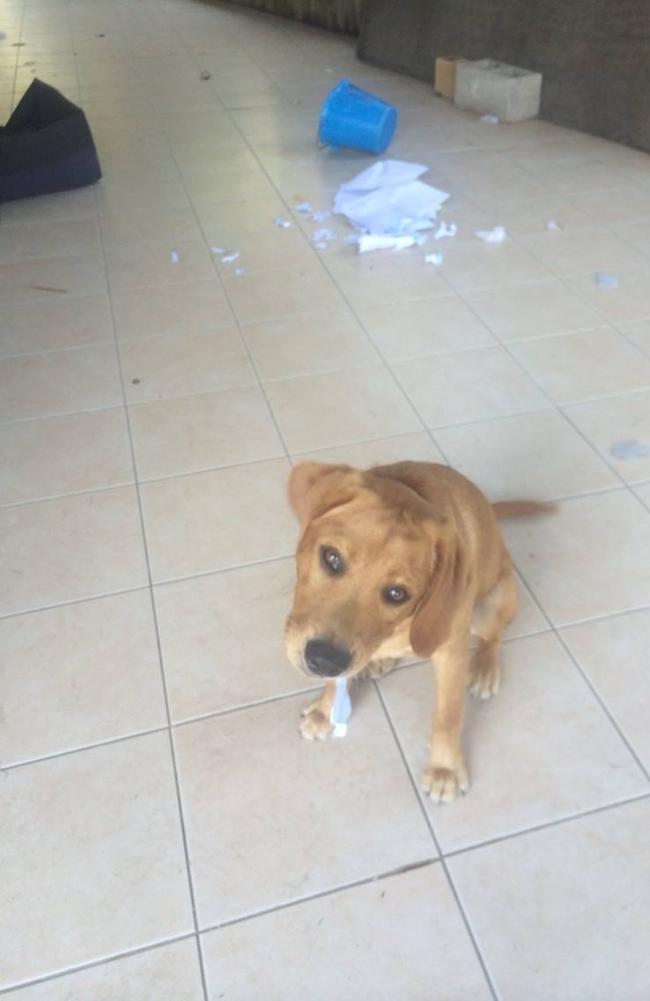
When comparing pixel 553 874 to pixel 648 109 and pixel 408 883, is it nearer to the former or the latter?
pixel 408 883

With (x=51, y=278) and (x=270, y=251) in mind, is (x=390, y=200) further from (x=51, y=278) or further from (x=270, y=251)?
(x=51, y=278)

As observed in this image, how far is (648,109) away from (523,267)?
67.6 inches

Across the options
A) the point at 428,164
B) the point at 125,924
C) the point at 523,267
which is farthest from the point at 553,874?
the point at 428,164

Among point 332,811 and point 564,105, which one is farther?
point 564,105

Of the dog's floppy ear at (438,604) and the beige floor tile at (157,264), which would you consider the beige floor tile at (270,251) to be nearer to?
the beige floor tile at (157,264)

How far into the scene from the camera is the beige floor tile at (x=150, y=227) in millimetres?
3697

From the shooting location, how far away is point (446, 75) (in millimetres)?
5242

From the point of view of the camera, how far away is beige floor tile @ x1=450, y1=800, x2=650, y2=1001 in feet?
4.34

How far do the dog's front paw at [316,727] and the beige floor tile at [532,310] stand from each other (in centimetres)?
183

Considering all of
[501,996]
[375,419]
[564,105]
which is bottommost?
[501,996]

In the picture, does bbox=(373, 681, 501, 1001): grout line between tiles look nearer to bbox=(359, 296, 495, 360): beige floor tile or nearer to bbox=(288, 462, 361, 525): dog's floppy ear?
bbox=(288, 462, 361, 525): dog's floppy ear

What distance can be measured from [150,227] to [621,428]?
8.23 ft

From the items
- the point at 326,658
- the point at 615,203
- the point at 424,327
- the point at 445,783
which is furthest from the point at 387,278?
the point at 326,658

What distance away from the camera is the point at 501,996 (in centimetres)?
131
